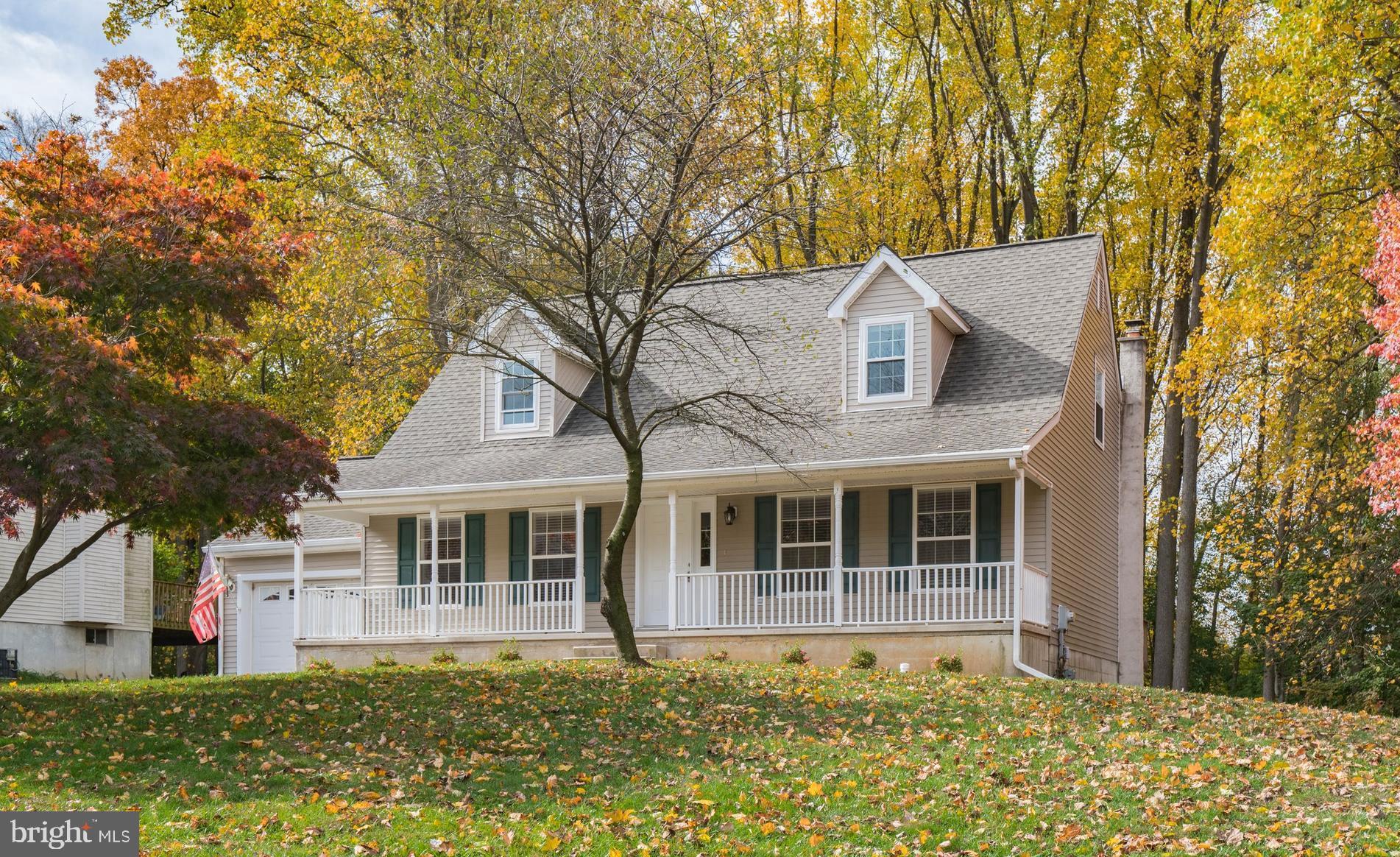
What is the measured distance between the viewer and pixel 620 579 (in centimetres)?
1642

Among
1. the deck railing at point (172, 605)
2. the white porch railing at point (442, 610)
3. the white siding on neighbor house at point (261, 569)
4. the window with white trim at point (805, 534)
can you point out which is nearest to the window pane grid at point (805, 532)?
the window with white trim at point (805, 534)

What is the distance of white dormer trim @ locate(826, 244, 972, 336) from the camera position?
1953cm

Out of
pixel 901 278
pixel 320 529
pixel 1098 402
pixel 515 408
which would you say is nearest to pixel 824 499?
pixel 901 278

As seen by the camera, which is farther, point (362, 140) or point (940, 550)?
point (362, 140)

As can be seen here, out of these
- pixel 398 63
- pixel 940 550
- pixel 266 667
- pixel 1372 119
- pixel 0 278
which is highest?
pixel 398 63

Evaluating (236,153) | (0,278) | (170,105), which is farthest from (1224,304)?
(170,105)

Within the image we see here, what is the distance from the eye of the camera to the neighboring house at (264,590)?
82.8 ft

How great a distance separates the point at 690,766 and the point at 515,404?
12.0 m

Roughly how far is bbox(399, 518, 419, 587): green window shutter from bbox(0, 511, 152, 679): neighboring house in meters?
7.37

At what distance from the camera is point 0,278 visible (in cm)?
1229

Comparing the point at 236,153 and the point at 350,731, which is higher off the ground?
the point at 236,153

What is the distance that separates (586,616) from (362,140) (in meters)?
12.0

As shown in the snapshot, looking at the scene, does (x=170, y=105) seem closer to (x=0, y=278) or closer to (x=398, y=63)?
(x=398, y=63)

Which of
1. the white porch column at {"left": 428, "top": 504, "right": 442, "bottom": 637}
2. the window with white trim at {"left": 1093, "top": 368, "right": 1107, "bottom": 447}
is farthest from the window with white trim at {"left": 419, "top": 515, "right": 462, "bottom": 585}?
the window with white trim at {"left": 1093, "top": 368, "right": 1107, "bottom": 447}
